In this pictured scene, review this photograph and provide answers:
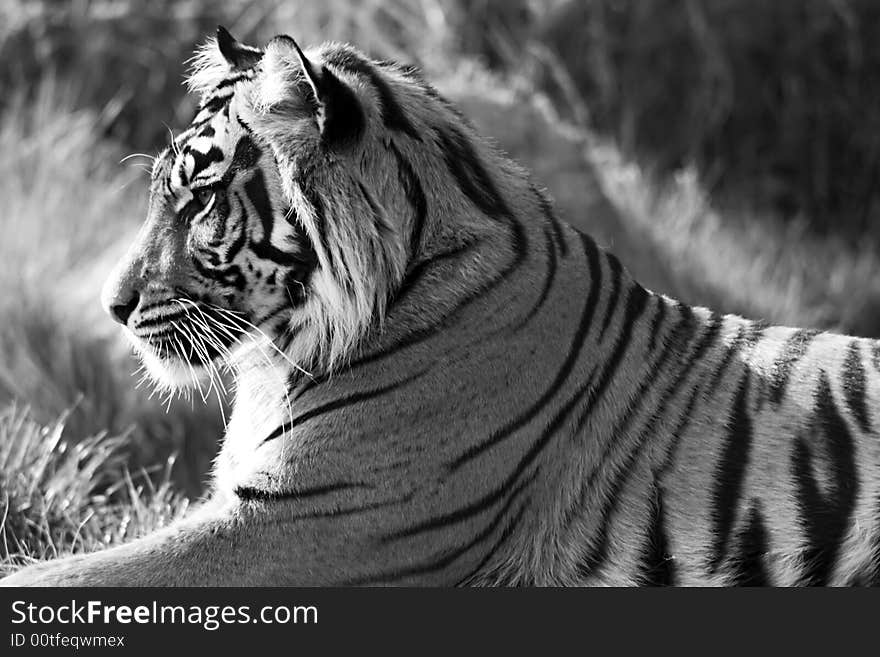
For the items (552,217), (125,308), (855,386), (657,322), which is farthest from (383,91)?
(855,386)

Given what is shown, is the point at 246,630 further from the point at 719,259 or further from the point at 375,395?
the point at 719,259

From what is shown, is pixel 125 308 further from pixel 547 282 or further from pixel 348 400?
pixel 547 282

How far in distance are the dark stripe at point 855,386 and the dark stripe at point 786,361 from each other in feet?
0.40

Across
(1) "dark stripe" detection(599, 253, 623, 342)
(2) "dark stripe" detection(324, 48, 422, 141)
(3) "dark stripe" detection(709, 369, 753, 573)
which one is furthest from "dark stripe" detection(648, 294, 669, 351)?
(2) "dark stripe" detection(324, 48, 422, 141)

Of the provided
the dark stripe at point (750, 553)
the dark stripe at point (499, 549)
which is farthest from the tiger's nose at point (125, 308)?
the dark stripe at point (750, 553)

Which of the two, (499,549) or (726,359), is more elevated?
(726,359)

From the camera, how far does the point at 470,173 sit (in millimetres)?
3438

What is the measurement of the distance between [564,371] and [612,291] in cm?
31

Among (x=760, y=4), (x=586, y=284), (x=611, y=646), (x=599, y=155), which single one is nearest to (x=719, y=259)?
(x=599, y=155)

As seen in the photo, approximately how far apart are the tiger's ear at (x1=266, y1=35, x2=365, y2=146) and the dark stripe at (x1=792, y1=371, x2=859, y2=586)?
56.1 inches

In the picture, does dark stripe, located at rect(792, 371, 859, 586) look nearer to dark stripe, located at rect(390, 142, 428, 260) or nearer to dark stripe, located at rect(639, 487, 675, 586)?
dark stripe, located at rect(639, 487, 675, 586)

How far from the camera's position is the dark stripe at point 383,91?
10.9 ft

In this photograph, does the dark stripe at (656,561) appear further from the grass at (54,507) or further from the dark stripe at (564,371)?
the grass at (54,507)

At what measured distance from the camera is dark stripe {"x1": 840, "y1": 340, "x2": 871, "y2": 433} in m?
3.46
